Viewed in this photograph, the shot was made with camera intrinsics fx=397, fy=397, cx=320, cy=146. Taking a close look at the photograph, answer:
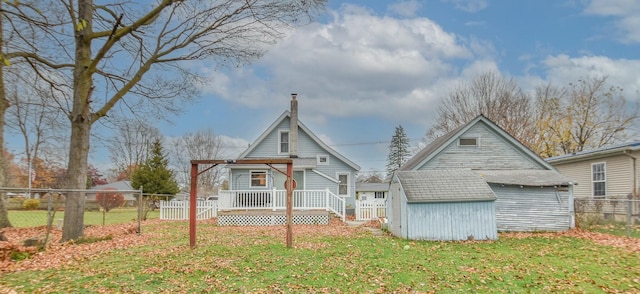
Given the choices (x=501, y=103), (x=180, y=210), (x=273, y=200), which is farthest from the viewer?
(x=501, y=103)

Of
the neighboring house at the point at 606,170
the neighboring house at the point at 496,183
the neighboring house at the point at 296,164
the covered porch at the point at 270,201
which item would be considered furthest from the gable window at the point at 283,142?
the neighboring house at the point at 606,170

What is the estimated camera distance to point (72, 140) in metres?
12.8

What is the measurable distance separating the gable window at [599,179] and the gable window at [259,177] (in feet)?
58.4

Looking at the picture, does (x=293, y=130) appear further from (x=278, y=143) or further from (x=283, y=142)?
(x=278, y=143)

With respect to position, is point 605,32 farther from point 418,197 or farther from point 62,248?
point 62,248

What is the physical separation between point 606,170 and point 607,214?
2.28 metres

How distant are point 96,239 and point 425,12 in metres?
14.3

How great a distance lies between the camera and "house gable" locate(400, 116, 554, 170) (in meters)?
17.5

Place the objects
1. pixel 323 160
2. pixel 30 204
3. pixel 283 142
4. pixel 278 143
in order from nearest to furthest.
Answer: pixel 278 143, pixel 283 142, pixel 323 160, pixel 30 204

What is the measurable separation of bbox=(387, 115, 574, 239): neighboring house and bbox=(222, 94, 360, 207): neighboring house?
25.8 feet

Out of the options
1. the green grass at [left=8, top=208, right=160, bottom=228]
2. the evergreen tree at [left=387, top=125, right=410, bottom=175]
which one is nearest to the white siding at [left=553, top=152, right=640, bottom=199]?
the green grass at [left=8, top=208, right=160, bottom=228]

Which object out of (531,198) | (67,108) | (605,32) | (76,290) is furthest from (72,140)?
(605,32)

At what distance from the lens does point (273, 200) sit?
19.9m

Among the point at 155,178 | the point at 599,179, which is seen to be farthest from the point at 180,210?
the point at 599,179
